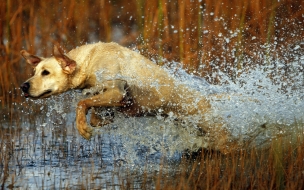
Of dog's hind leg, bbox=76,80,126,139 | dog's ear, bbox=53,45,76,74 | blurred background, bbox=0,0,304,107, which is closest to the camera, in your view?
dog's hind leg, bbox=76,80,126,139

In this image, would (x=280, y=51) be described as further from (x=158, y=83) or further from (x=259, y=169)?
(x=259, y=169)

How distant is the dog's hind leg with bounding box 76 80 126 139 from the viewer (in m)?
5.77

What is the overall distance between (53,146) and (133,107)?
4.29 feet

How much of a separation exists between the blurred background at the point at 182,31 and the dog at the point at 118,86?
108 inches

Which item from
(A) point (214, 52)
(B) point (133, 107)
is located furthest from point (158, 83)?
(A) point (214, 52)

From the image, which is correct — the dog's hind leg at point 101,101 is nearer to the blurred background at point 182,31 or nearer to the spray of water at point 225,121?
the spray of water at point 225,121

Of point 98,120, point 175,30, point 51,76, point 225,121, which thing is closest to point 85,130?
point 98,120


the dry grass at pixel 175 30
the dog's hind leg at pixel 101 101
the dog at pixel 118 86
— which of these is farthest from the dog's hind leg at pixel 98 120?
the dry grass at pixel 175 30

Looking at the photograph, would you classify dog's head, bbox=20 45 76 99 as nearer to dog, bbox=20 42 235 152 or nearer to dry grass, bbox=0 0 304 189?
dog, bbox=20 42 235 152

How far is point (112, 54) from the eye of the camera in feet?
20.3

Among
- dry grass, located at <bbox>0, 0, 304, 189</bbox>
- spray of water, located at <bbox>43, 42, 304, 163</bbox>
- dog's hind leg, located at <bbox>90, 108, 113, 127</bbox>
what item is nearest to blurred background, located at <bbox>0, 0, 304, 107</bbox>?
dry grass, located at <bbox>0, 0, 304, 189</bbox>

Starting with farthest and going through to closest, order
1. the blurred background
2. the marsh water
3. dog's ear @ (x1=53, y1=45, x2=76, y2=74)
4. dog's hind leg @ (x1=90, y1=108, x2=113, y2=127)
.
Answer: the blurred background → dog's hind leg @ (x1=90, y1=108, x2=113, y2=127) → the marsh water → dog's ear @ (x1=53, y1=45, x2=76, y2=74)

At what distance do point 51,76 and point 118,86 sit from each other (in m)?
0.67

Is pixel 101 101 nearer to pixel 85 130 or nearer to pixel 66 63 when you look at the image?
pixel 85 130
